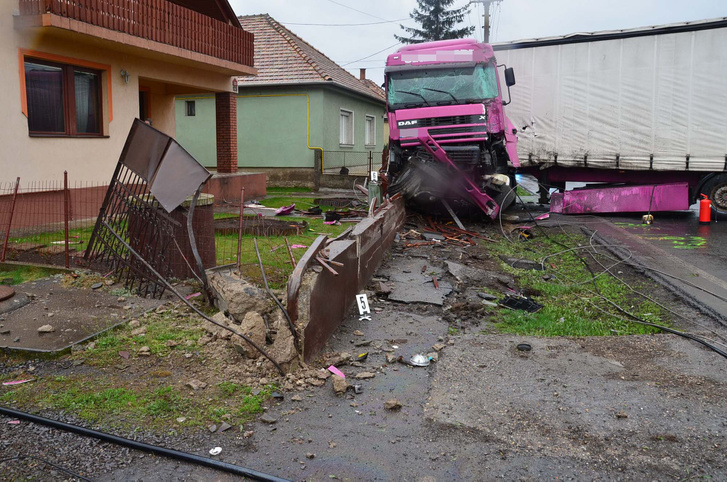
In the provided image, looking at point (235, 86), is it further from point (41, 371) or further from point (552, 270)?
point (41, 371)

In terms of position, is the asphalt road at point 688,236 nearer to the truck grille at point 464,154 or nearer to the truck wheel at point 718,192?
the truck wheel at point 718,192

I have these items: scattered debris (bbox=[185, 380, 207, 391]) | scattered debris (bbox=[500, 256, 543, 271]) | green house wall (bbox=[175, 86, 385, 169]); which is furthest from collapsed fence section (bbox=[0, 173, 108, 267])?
green house wall (bbox=[175, 86, 385, 169])

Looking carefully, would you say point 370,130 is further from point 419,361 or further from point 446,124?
point 419,361

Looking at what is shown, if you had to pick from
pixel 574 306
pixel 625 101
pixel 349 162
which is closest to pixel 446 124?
pixel 574 306

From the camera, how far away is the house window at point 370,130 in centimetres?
2843

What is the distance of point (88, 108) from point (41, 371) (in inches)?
353

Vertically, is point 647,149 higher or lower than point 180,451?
higher

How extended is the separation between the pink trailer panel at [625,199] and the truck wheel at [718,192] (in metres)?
0.48

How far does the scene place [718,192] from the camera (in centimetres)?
1394

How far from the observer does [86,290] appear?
21.9 ft

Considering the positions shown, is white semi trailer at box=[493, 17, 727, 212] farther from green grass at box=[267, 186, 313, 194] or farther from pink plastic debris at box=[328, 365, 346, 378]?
pink plastic debris at box=[328, 365, 346, 378]

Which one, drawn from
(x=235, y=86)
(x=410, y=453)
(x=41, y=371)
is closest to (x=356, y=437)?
(x=410, y=453)

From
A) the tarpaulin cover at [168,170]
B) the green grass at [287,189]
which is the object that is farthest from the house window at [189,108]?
the tarpaulin cover at [168,170]

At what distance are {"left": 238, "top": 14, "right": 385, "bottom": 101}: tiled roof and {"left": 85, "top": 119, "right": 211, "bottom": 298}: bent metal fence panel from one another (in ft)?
50.1
